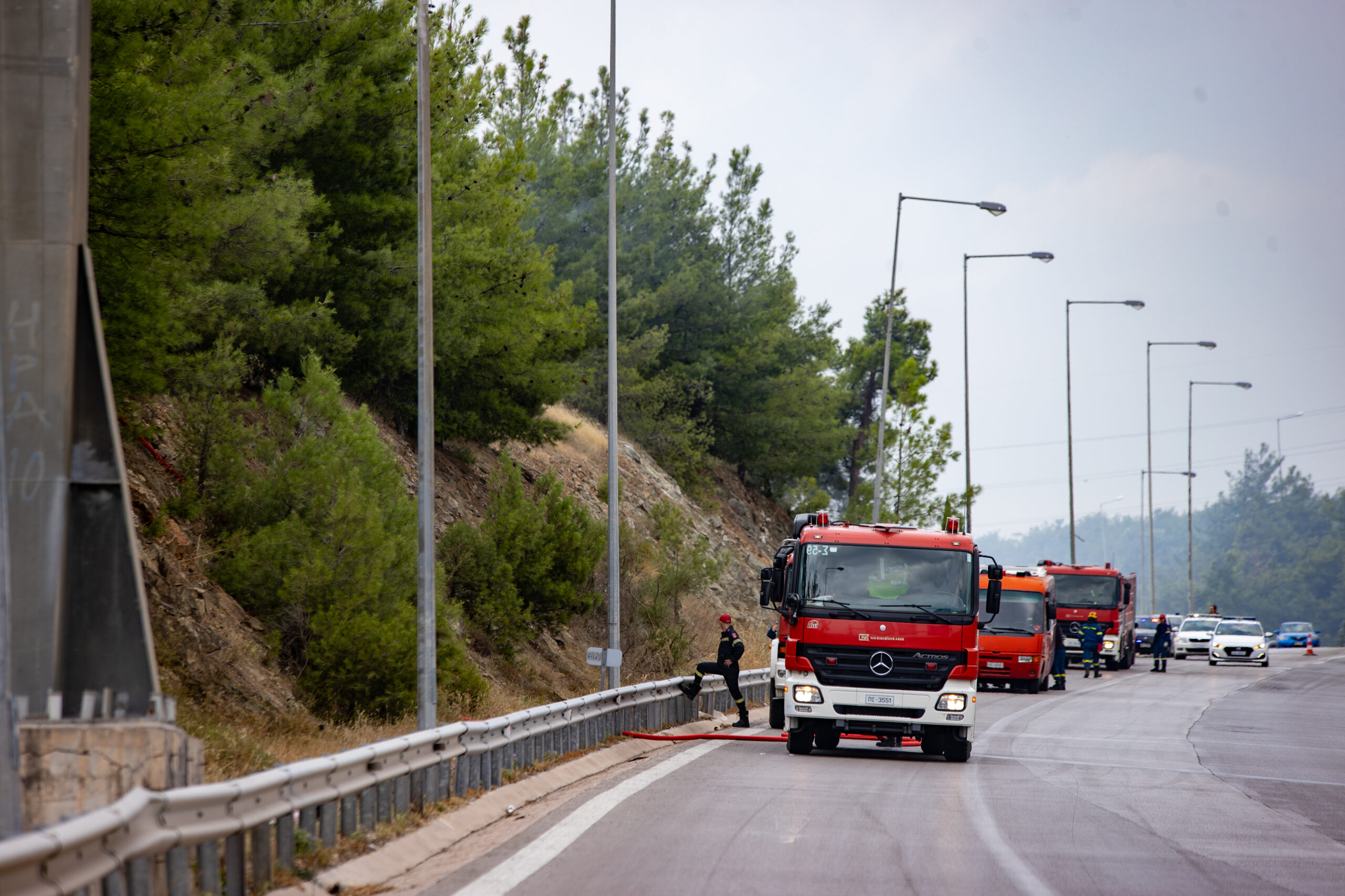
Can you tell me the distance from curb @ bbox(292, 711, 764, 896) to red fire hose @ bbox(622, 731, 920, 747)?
1.01 metres

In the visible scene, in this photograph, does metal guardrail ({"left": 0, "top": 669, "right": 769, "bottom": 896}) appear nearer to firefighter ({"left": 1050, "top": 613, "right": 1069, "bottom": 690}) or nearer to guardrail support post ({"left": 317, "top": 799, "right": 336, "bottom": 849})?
guardrail support post ({"left": 317, "top": 799, "right": 336, "bottom": 849})

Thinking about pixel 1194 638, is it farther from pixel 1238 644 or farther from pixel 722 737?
pixel 722 737

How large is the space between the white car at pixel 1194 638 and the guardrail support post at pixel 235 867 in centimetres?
5690

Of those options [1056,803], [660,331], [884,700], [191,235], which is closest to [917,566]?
[884,700]

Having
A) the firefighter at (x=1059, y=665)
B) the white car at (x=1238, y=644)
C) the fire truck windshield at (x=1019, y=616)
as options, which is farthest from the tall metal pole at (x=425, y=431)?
the white car at (x=1238, y=644)

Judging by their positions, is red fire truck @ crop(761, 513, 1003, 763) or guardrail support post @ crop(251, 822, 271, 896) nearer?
guardrail support post @ crop(251, 822, 271, 896)

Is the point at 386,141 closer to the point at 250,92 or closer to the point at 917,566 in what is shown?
the point at 250,92

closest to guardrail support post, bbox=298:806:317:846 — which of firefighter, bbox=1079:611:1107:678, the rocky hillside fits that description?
the rocky hillside

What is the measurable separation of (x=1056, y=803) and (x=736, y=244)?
3775 cm

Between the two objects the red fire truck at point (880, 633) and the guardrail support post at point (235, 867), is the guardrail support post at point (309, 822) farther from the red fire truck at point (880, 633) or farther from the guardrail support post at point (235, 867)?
the red fire truck at point (880, 633)

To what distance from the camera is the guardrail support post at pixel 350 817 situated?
28.3 feet

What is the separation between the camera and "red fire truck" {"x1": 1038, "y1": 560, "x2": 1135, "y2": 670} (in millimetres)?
44531

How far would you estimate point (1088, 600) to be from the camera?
147 ft

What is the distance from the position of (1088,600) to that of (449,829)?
125 feet
